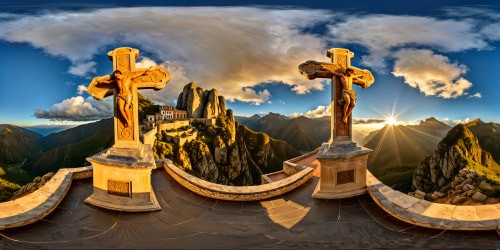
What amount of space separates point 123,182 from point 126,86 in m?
2.48

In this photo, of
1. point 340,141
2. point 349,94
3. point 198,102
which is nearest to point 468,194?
point 340,141

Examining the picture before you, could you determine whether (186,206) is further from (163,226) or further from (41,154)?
(41,154)

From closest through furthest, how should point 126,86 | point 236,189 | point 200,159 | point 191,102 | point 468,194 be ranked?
1. point 126,86
2. point 236,189
3. point 468,194
4. point 200,159
5. point 191,102

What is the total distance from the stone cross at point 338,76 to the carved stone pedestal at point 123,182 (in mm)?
5080

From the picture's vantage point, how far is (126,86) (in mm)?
7258

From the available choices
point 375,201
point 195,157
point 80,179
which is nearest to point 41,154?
point 195,157

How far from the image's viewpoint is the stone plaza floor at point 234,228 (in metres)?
5.47

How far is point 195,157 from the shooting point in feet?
201

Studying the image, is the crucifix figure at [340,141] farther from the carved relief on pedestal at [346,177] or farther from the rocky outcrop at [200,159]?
the rocky outcrop at [200,159]

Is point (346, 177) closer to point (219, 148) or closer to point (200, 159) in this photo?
point (200, 159)

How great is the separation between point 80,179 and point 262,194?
6.15 m

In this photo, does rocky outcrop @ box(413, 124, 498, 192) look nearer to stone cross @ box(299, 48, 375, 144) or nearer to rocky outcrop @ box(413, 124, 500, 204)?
rocky outcrop @ box(413, 124, 500, 204)

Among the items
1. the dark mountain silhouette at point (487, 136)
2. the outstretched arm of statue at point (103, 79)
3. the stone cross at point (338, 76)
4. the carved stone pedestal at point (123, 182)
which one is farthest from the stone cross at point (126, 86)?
the dark mountain silhouette at point (487, 136)

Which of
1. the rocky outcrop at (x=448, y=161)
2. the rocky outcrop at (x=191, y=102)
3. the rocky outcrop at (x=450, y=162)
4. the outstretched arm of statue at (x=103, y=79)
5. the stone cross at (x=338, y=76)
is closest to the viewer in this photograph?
the outstretched arm of statue at (x=103, y=79)
